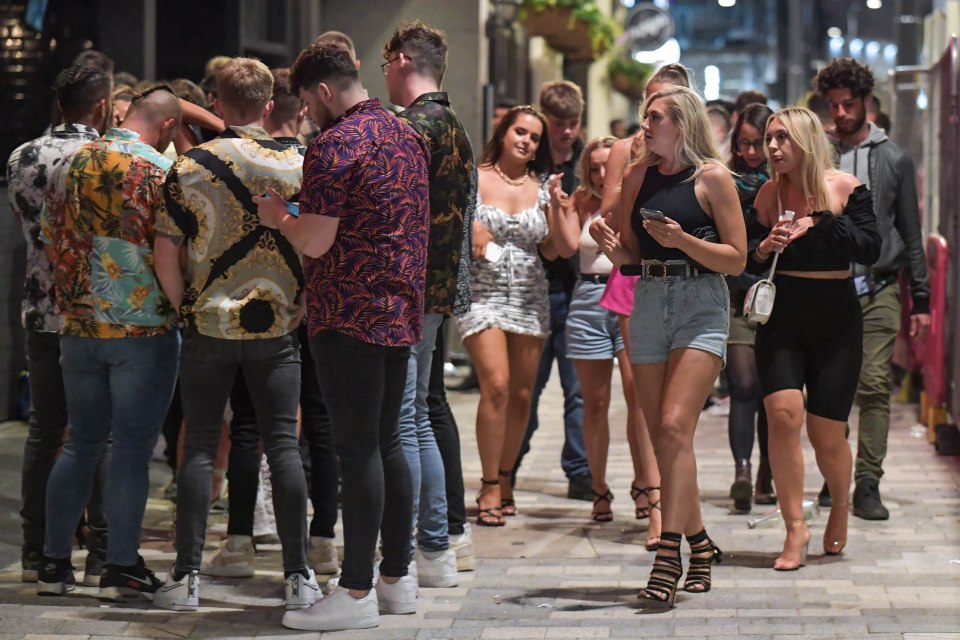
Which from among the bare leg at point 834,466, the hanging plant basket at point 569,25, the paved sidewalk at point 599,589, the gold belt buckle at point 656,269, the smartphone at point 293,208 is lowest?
the paved sidewalk at point 599,589

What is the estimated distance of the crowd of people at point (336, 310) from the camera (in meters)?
5.15

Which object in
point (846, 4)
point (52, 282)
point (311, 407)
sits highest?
point (846, 4)

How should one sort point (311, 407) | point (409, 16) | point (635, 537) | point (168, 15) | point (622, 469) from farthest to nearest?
point (409, 16) < point (168, 15) < point (622, 469) < point (635, 537) < point (311, 407)

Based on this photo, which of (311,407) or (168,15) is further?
(168,15)

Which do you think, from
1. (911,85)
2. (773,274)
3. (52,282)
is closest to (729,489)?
(773,274)

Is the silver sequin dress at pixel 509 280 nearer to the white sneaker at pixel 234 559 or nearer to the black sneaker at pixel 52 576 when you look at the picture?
the white sneaker at pixel 234 559

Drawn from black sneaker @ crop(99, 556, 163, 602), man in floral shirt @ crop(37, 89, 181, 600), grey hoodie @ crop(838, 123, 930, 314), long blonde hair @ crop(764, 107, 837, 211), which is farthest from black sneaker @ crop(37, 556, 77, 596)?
grey hoodie @ crop(838, 123, 930, 314)

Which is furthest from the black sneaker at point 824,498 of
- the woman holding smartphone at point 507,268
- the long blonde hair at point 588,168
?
the long blonde hair at point 588,168

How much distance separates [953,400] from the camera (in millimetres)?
9195

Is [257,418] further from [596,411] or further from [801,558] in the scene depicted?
[596,411]

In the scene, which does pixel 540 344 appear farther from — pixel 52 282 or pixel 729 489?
pixel 52 282

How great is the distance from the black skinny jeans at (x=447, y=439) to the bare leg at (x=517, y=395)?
1.13 meters

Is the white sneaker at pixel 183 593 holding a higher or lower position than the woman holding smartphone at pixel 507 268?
lower

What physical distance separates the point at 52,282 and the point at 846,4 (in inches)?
3269
